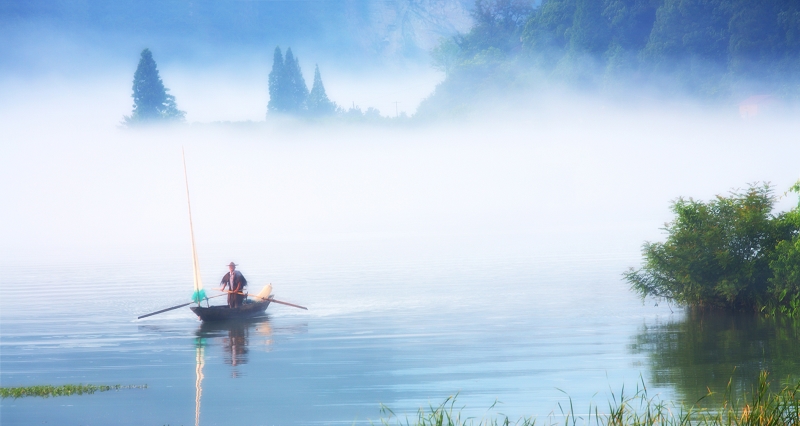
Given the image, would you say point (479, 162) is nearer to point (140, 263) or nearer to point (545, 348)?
point (140, 263)

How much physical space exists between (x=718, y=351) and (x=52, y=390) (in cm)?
1400

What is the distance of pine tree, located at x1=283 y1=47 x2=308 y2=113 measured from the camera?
16938 centimetres

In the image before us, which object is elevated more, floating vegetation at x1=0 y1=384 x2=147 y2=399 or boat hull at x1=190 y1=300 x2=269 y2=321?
boat hull at x1=190 y1=300 x2=269 y2=321

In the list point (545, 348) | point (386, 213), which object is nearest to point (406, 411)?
point (545, 348)

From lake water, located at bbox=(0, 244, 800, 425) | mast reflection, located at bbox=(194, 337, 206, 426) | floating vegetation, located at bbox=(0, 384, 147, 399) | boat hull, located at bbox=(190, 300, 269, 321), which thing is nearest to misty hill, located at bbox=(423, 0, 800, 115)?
lake water, located at bbox=(0, 244, 800, 425)

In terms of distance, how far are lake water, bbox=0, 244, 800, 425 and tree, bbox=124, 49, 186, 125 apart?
11839cm

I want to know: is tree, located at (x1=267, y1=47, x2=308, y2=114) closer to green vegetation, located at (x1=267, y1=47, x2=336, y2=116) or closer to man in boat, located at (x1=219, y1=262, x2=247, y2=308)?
green vegetation, located at (x1=267, y1=47, x2=336, y2=116)

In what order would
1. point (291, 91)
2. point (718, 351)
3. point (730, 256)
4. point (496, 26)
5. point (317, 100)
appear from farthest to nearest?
point (317, 100), point (291, 91), point (496, 26), point (730, 256), point (718, 351)

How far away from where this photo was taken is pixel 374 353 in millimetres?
26125

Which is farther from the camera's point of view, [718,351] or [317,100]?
[317,100]

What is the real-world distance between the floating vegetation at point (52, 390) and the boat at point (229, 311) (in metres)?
11.8

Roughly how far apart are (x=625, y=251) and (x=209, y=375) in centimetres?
5539

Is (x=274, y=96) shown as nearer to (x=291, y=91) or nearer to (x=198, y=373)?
(x=291, y=91)

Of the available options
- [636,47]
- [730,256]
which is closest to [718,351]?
[730,256]
